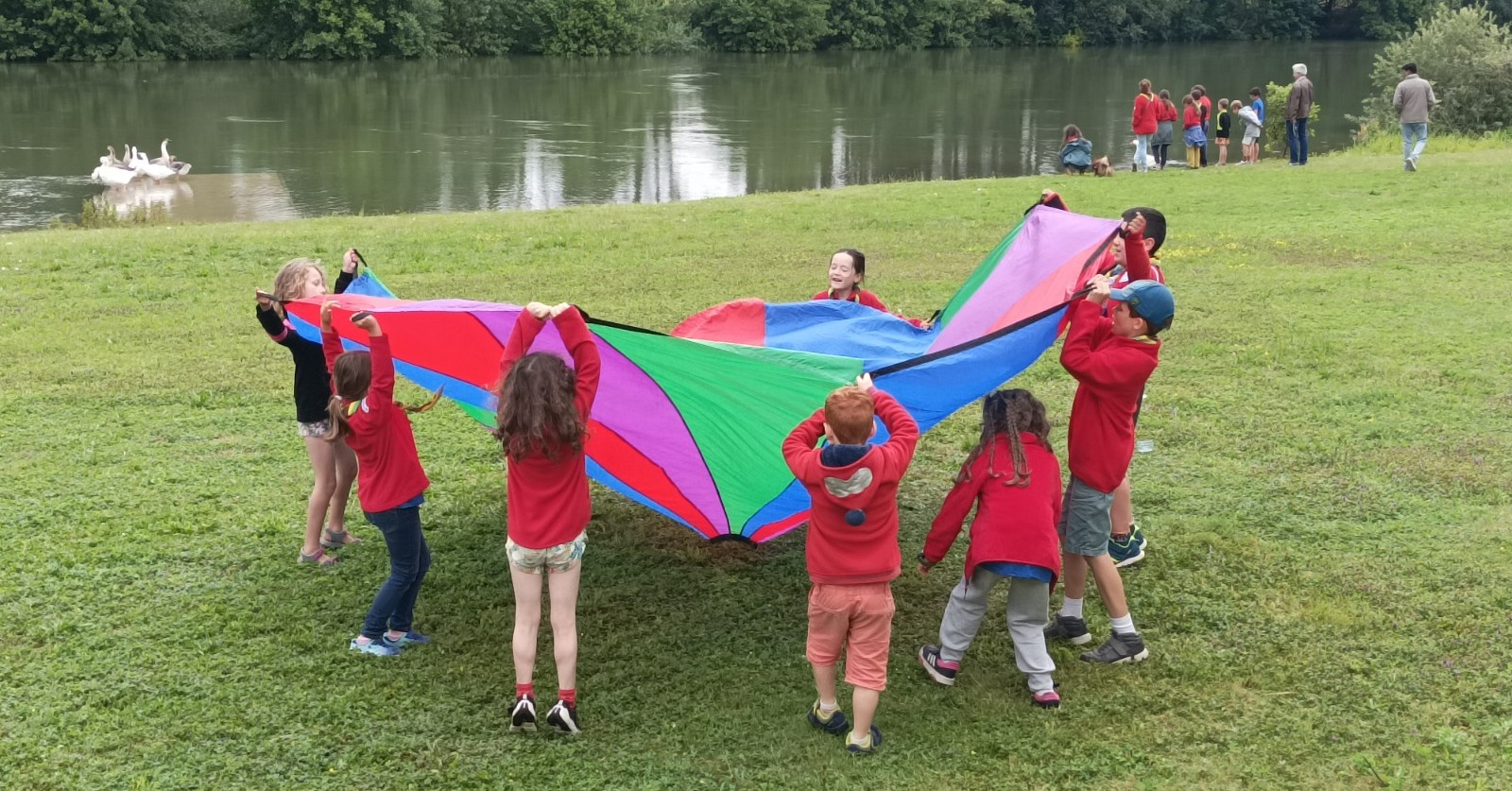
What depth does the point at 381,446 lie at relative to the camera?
15.3ft

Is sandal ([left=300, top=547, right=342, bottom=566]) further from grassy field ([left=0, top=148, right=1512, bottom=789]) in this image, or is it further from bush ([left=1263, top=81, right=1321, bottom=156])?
bush ([left=1263, top=81, right=1321, bottom=156])

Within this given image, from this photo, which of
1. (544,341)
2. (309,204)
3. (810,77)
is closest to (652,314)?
(544,341)

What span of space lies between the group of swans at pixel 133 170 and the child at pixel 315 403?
770 inches

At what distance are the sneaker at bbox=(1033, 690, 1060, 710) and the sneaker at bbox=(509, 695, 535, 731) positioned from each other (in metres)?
1.84

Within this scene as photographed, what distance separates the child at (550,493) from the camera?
4.16 meters

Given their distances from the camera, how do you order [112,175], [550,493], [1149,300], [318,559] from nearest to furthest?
[550,493]
[1149,300]
[318,559]
[112,175]

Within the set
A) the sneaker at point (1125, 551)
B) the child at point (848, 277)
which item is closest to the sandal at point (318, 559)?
the child at point (848, 277)

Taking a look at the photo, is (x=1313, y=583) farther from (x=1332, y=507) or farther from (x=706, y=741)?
(x=706, y=741)

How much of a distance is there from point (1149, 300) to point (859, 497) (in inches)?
55.2

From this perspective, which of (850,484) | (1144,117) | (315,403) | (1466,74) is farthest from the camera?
(1466,74)

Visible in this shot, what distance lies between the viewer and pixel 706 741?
4316 mm

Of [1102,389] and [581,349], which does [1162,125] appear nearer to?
[1102,389]

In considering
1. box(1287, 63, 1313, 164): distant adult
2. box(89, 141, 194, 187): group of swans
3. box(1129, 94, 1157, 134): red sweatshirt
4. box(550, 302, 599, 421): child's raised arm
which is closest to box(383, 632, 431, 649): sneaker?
box(550, 302, 599, 421): child's raised arm

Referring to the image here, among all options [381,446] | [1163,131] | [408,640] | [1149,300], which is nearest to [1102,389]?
[1149,300]
